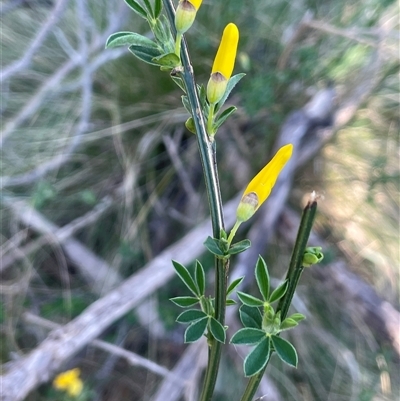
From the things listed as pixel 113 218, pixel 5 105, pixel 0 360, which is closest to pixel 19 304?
pixel 0 360

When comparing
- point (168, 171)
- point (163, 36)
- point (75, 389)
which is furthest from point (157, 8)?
point (168, 171)

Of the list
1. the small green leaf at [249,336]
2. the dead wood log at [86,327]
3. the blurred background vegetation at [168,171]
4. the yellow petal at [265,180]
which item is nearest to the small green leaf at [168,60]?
the yellow petal at [265,180]

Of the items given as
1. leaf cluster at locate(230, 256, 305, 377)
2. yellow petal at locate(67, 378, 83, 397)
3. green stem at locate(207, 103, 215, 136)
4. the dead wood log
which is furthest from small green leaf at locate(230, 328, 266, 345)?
yellow petal at locate(67, 378, 83, 397)

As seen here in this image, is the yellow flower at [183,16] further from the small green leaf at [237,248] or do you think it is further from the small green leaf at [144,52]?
the small green leaf at [237,248]

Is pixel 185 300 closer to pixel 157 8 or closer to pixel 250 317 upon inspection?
pixel 250 317

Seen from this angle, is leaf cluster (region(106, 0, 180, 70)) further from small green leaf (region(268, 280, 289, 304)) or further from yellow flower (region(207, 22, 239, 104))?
small green leaf (region(268, 280, 289, 304))

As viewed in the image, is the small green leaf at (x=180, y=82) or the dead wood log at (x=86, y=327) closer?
the small green leaf at (x=180, y=82)
